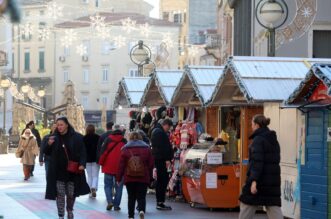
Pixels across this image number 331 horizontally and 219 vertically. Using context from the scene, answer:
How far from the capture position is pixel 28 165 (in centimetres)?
2936

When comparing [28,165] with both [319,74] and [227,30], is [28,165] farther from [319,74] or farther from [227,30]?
[227,30]

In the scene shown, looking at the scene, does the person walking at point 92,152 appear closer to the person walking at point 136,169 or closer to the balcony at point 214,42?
the person walking at point 136,169

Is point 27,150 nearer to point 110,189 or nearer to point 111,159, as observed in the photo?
point 110,189

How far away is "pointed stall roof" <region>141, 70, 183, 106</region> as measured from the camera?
2395 cm

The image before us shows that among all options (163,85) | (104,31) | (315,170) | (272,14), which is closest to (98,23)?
(104,31)

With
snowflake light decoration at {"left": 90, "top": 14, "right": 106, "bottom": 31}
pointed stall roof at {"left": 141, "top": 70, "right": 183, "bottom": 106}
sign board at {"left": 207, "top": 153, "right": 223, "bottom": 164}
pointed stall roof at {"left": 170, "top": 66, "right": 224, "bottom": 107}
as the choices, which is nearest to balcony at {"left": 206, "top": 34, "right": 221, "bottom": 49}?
snowflake light decoration at {"left": 90, "top": 14, "right": 106, "bottom": 31}

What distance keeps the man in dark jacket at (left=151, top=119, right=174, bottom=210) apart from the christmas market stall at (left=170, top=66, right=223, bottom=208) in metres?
0.53

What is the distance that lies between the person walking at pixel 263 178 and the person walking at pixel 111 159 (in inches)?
242

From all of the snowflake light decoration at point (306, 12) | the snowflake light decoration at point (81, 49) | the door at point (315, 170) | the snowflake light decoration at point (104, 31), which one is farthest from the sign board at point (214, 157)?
the snowflake light decoration at point (81, 49)

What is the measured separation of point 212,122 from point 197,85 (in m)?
2.01

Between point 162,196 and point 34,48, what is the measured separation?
3087 inches

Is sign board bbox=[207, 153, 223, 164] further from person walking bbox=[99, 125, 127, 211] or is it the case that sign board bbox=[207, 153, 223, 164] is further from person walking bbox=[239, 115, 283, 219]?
person walking bbox=[239, 115, 283, 219]

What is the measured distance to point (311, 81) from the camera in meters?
14.8

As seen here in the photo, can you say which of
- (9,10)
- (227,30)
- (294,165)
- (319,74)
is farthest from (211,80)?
(227,30)
